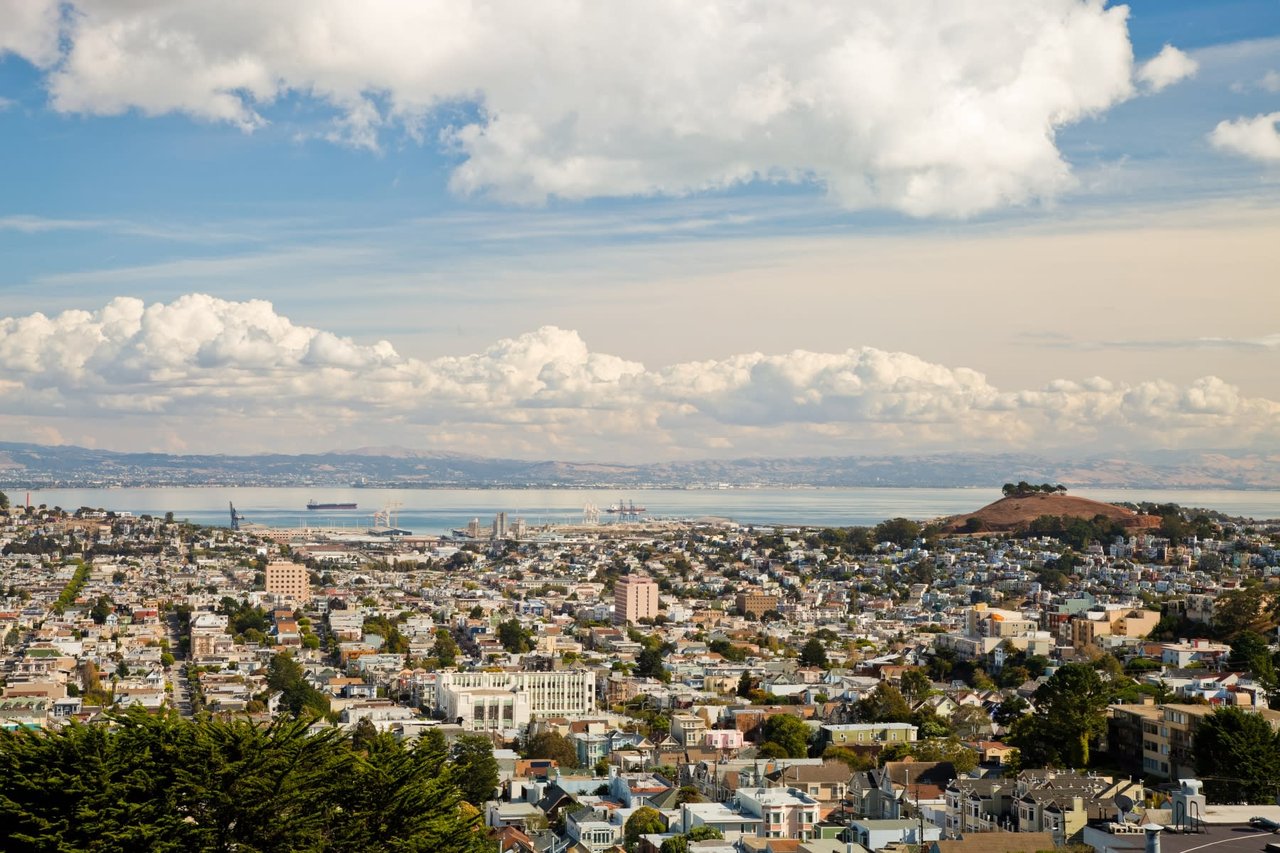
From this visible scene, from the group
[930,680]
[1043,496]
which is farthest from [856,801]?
[1043,496]

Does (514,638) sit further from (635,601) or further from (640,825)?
(640,825)

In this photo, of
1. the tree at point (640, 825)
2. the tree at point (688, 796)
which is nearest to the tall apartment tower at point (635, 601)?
the tree at point (688, 796)

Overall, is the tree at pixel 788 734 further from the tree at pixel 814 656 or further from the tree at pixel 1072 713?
the tree at pixel 814 656

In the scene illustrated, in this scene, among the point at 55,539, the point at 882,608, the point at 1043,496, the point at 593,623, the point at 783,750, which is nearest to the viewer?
the point at 783,750

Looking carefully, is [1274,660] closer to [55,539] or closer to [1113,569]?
[1113,569]

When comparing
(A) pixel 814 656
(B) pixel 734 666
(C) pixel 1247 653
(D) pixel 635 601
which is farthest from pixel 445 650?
(C) pixel 1247 653

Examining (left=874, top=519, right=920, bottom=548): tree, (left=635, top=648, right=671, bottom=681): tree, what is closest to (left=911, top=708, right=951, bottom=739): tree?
(left=635, top=648, right=671, bottom=681): tree
